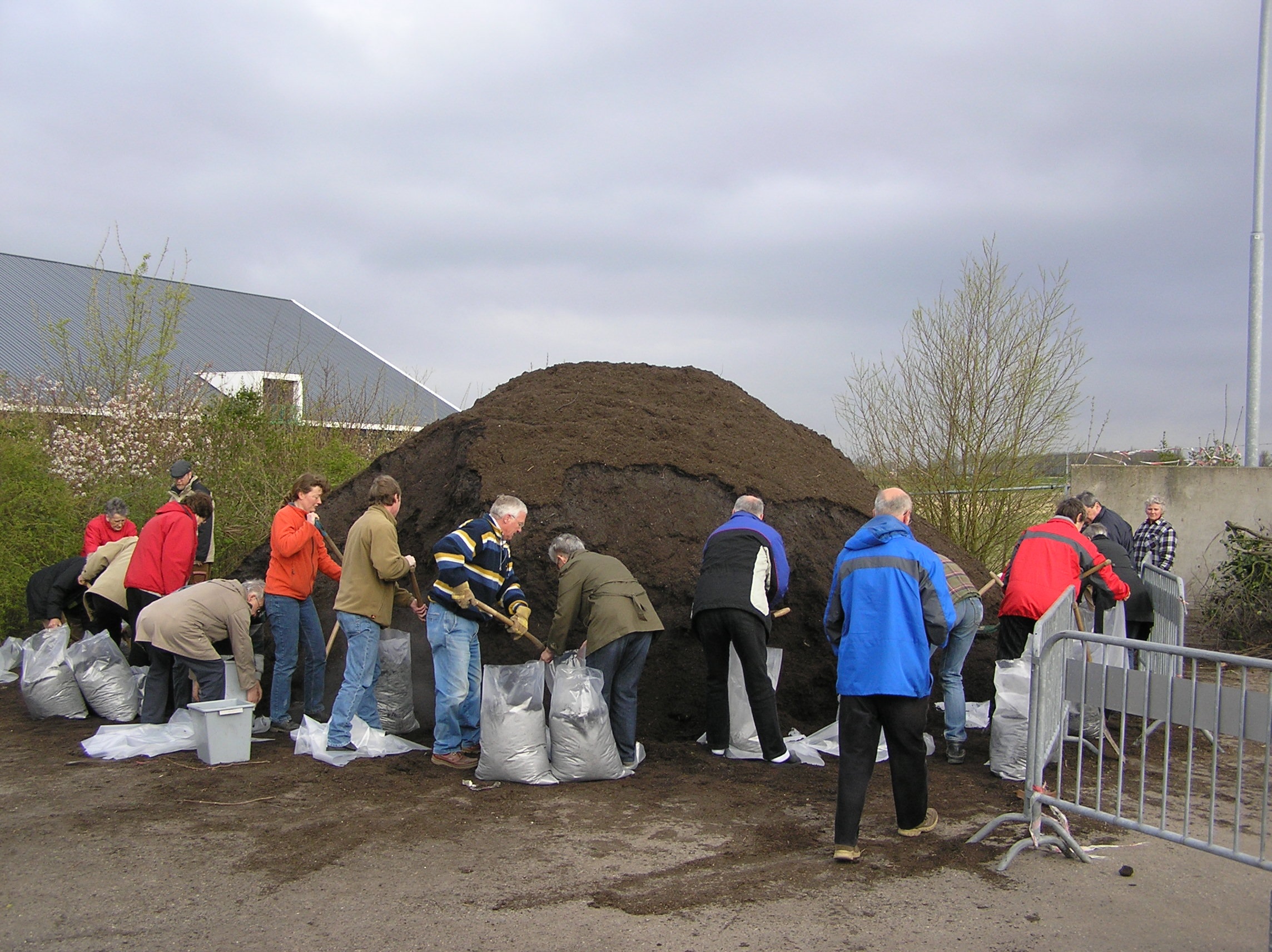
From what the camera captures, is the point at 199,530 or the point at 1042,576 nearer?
the point at 1042,576

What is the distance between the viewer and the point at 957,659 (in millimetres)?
6637

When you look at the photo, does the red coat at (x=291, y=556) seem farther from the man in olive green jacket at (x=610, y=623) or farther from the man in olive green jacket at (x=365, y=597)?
the man in olive green jacket at (x=610, y=623)

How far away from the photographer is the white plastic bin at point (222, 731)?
247 inches

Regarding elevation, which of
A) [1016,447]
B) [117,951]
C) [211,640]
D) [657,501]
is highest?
[1016,447]

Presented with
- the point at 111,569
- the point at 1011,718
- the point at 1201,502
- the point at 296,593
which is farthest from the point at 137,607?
the point at 1201,502

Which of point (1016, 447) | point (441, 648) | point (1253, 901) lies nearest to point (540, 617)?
point (441, 648)

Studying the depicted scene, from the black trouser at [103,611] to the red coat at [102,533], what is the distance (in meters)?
1.02

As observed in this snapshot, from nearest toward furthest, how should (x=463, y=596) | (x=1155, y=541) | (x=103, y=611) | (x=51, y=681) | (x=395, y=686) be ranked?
1. (x=463, y=596)
2. (x=395, y=686)
3. (x=51, y=681)
4. (x=103, y=611)
5. (x=1155, y=541)

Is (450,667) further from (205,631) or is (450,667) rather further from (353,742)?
(205,631)

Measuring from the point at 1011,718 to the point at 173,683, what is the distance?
239 inches

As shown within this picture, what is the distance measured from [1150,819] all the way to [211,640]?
20.0ft

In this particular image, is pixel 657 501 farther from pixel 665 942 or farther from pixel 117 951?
pixel 117 951

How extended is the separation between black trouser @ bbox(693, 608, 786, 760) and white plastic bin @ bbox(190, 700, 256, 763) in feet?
10.2

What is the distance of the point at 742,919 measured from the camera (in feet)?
12.9
